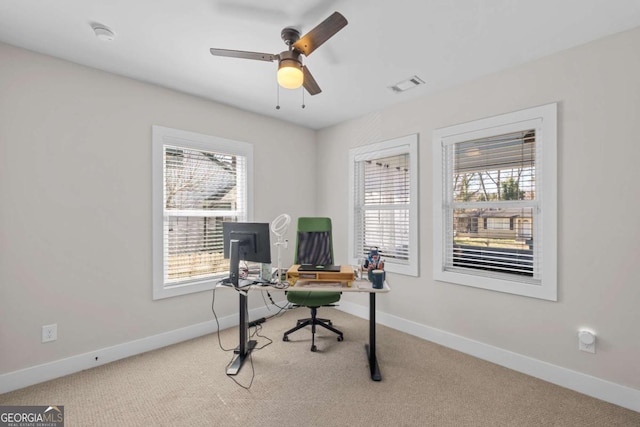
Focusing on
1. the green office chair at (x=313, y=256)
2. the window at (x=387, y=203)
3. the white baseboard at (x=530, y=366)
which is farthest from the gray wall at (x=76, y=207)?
the white baseboard at (x=530, y=366)

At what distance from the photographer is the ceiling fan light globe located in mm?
1695

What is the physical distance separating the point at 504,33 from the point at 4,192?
12.7ft

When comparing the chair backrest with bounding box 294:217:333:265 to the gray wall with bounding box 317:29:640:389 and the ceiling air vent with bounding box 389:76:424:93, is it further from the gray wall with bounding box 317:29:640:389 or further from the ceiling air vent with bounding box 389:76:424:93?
the ceiling air vent with bounding box 389:76:424:93

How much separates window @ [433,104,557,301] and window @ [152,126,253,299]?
2355mm

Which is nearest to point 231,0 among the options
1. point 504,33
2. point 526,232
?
point 504,33

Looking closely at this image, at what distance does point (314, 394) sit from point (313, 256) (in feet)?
4.26

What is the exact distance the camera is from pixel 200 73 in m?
2.56

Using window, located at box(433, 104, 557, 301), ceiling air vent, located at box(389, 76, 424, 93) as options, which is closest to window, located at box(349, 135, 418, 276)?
window, located at box(433, 104, 557, 301)

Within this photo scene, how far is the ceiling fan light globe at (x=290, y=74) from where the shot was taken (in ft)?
5.56

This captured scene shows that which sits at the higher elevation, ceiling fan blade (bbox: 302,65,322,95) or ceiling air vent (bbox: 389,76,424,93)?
ceiling air vent (bbox: 389,76,424,93)

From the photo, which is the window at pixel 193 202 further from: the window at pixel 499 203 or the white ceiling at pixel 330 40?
the window at pixel 499 203

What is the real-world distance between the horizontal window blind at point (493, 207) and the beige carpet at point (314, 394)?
35.9 inches

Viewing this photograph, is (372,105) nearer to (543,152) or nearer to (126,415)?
(543,152)

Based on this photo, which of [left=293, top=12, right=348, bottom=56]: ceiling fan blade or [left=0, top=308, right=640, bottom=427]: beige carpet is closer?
[left=293, top=12, right=348, bottom=56]: ceiling fan blade
